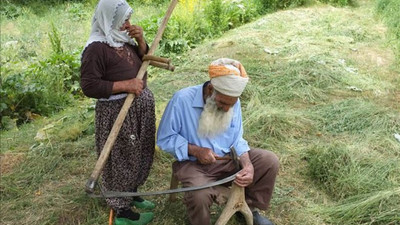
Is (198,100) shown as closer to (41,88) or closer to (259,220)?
(259,220)

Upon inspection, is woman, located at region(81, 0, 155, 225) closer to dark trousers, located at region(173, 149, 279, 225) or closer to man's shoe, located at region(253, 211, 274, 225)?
dark trousers, located at region(173, 149, 279, 225)

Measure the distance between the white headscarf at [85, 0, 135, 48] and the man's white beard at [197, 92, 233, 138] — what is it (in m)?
0.64

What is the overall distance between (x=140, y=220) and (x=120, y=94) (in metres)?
0.90

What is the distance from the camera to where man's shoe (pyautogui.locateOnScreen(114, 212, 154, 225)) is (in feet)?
8.28

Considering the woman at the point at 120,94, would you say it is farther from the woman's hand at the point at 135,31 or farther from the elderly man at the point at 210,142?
the elderly man at the point at 210,142

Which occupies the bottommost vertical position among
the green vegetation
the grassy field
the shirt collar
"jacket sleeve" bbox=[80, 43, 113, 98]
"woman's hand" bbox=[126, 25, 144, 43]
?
the green vegetation

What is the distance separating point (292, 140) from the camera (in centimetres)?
365

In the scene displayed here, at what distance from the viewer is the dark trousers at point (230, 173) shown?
7.38ft

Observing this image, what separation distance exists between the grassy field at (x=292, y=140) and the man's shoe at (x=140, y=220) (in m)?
0.08

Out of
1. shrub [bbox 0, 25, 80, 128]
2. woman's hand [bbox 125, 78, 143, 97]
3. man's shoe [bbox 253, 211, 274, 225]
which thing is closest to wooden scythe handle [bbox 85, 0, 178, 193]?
woman's hand [bbox 125, 78, 143, 97]

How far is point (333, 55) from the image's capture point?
573cm

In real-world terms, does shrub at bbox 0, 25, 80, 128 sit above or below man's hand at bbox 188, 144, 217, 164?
below

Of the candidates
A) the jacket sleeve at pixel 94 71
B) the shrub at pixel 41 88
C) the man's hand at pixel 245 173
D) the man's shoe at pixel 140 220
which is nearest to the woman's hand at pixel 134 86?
the jacket sleeve at pixel 94 71

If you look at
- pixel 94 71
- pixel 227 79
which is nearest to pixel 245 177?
pixel 227 79
